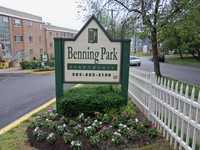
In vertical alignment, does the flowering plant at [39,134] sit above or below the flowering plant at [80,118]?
below

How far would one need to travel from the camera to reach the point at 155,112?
419cm

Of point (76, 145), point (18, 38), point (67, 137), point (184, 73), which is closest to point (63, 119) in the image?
point (67, 137)

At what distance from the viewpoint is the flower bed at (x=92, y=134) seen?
10.9 ft

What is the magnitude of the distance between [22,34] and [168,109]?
113ft

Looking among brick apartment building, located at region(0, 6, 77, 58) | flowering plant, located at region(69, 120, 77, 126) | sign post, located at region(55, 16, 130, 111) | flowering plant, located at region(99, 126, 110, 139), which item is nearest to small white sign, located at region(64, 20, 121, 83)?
sign post, located at region(55, 16, 130, 111)

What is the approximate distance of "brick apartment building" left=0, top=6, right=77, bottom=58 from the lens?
2912 cm

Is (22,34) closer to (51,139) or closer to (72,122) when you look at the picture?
(72,122)

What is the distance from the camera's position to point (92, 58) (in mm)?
4820

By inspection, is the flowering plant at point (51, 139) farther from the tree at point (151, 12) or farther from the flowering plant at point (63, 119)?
the tree at point (151, 12)

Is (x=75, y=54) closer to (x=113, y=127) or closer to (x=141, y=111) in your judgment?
(x=113, y=127)

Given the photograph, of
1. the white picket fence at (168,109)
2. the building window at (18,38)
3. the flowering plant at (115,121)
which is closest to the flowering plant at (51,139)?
the flowering plant at (115,121)

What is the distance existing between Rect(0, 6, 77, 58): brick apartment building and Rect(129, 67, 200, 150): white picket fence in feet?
97.2

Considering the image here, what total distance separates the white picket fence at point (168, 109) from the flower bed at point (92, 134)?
30cm

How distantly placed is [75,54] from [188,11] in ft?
24.0
